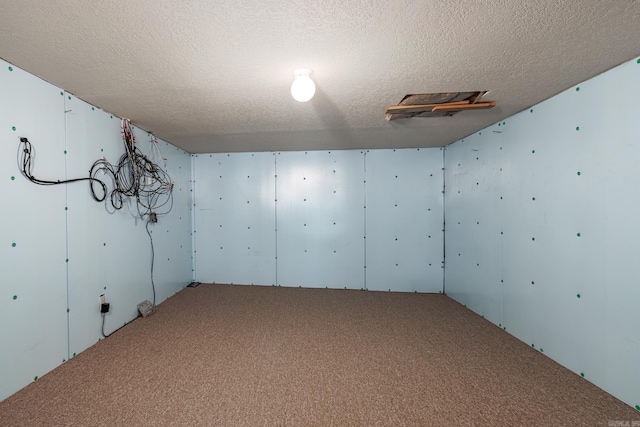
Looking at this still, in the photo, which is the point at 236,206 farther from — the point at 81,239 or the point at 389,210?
the point at 389,210

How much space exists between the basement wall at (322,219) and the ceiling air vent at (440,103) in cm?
139

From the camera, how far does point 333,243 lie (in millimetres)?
3418

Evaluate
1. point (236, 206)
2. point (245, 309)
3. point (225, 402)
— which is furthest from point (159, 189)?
point (225, 402)

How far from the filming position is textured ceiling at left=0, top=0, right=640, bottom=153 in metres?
0.97

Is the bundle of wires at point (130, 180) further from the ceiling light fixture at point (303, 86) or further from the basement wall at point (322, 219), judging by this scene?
the ceiling light fixture at point (303, 86)

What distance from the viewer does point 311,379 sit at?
1560mm

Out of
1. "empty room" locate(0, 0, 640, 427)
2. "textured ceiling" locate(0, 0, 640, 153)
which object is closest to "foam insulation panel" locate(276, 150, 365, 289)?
"empty room" locate(0, 0, 640, 427)

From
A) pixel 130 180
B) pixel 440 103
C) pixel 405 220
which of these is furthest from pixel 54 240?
pixel 405 220

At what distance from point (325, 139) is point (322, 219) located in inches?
44.3

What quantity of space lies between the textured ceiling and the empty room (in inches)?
0.5

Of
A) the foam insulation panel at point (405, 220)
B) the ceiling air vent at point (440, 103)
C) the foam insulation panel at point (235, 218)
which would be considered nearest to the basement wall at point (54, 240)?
the foam insulation panel at point (235, 218)

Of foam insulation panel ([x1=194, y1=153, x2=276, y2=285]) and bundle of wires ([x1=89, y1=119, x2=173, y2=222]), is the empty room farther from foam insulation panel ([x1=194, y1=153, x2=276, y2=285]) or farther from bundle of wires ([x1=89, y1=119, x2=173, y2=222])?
foam insulation panel ([x1=194, y1=153, x2=276, y2=285])

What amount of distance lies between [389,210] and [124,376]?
10.1ft

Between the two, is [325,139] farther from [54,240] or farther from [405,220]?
[54,240]
